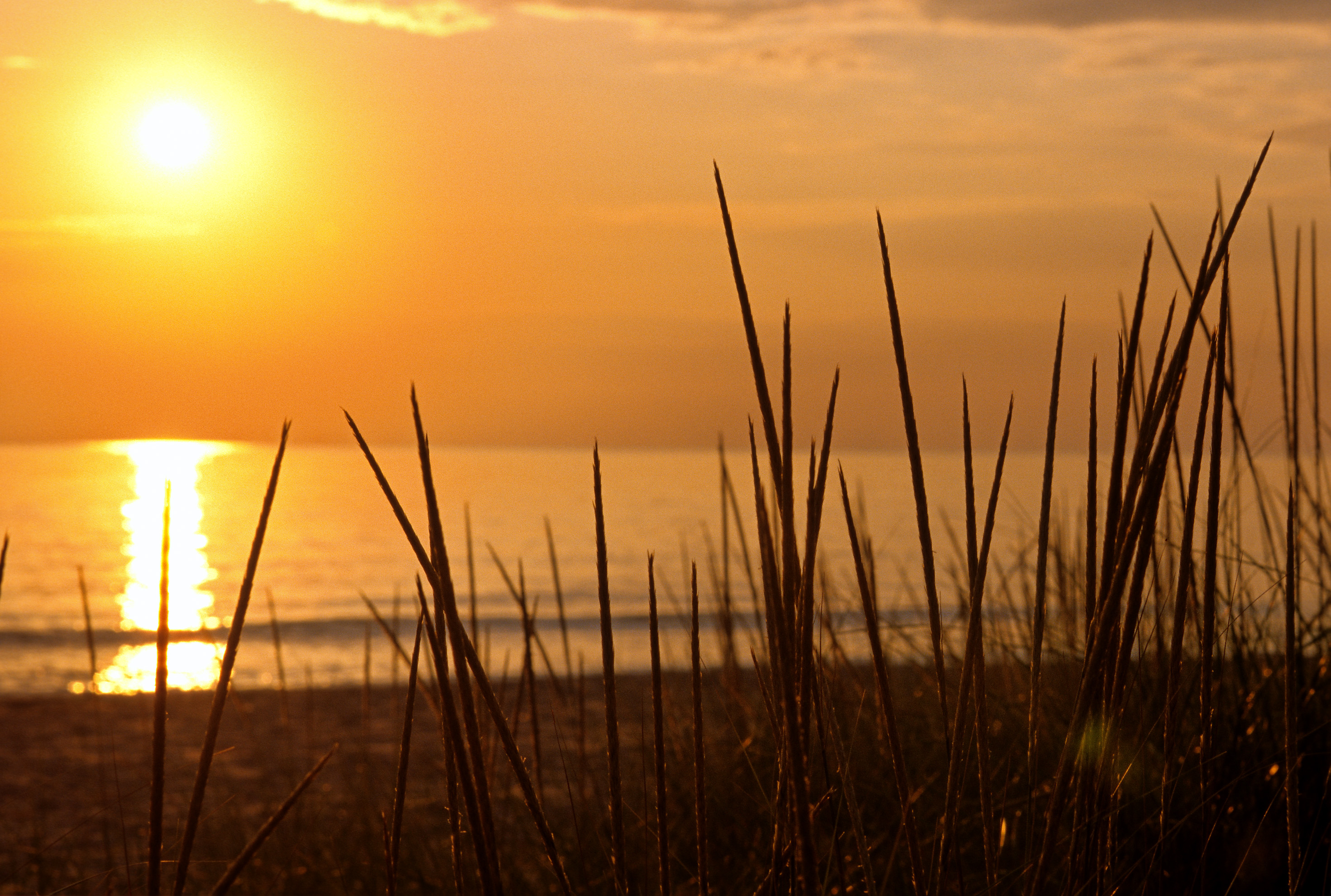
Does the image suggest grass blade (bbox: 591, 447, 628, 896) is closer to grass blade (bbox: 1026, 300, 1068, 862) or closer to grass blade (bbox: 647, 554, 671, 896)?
grass blade (bbox: 647, 554, 671, 896)

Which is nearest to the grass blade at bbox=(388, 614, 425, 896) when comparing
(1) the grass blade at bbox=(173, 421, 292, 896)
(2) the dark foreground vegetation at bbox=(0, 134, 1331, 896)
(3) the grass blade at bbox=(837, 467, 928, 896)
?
(2) the dark foreground vegetation at bbox=(0, 134, 1331, 896)

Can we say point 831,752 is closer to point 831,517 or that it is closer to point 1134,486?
point 1134,486

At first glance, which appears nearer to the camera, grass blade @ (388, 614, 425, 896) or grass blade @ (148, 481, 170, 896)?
grass blade @ (148, 481, 170, 896)

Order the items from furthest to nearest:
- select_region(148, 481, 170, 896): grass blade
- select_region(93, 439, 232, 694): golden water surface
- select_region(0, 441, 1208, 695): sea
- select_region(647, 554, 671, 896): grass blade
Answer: select_region(93, 439, 232, 694): golden water surface
select_region(0, 441, 1208, 695): sea
select_region(647, 554, 671, 896): grass blade
select_region(148, 481, 170, 896): grass blade

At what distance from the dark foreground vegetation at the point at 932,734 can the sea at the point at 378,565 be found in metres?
0.12

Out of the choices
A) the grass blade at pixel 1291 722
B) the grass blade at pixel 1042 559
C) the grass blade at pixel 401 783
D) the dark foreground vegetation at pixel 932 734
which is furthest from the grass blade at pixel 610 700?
the grass blade at pixel 1291 722

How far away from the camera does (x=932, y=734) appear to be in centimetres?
201

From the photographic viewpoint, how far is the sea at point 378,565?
3.38 meters

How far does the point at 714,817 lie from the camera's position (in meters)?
1.78

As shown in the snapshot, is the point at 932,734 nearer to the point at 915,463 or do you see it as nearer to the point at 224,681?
the point at 915,463

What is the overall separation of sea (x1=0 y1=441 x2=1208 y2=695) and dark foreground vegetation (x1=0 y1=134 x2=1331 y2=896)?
0.12m

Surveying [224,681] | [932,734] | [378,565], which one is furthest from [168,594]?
[378,565]

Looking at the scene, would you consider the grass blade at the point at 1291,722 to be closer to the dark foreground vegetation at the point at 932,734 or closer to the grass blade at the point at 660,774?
the dark foreground vegetation at the point at 932,734

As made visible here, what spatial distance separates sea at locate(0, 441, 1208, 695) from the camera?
338cm
